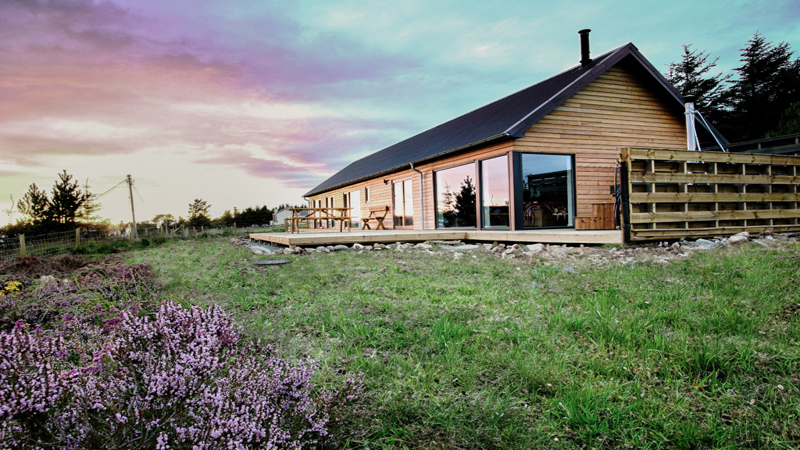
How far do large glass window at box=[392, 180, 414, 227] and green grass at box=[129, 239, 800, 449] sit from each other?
9.31 meters

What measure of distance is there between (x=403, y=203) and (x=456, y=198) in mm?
3205

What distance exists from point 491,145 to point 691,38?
25.1 meters

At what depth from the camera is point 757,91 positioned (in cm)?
2373

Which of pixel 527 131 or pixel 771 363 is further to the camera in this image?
pixel 527 131

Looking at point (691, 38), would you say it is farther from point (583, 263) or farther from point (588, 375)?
point (588, 375)

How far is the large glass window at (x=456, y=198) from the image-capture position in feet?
35.0

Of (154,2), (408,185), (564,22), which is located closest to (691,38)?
(564,22)

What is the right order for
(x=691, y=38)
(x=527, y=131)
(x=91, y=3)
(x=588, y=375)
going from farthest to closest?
(x=691, y=38), (x=527, y=131), (x=91, y=3), (x=588, y=375)

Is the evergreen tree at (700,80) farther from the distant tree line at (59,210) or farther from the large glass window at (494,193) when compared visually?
the distant tree line at (59,210)

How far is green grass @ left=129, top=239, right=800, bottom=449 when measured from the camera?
1613mm

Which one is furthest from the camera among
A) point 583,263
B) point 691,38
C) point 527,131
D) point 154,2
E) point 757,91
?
point 691,38

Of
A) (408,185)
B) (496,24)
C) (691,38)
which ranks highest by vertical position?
(691,38)

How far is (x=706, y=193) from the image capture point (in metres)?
6.98

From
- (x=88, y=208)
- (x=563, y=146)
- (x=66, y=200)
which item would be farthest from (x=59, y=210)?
(x=563, y=146)
